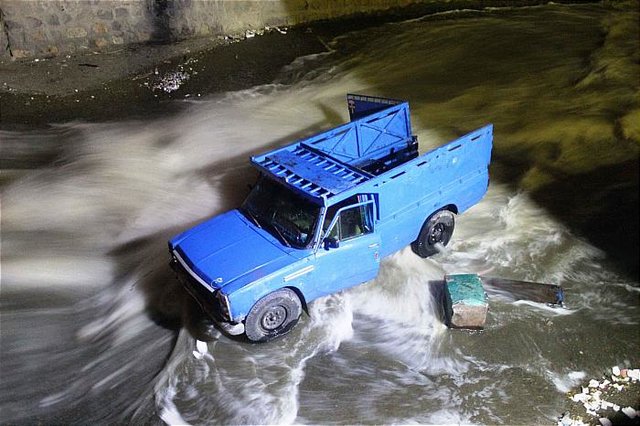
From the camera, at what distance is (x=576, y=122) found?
12.3 meters


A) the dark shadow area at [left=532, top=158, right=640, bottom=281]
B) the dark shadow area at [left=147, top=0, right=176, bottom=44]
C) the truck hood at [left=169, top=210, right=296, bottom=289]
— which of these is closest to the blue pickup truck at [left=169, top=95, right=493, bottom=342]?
the truck hood at [left=169, top=210, right=296, bottom=289]

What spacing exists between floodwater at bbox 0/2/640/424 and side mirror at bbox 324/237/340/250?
3.84 feet

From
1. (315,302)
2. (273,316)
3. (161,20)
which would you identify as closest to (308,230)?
(273,316)

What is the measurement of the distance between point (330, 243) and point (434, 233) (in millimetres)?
2033

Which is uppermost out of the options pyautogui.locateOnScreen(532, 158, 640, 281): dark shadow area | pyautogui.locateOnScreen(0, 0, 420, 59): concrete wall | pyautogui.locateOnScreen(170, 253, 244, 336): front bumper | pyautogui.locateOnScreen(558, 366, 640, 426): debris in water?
pyautogui.locateOnScreen(0, 0, 420, 59): concrete wall

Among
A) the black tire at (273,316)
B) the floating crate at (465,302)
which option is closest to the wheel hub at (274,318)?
the black tire at (273,316)

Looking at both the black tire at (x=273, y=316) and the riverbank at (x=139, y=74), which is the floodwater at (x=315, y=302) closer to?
the black tire at (x=273, y=316)

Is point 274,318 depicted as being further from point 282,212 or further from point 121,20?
point 121,20

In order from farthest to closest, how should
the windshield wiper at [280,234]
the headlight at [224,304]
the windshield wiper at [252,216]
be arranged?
the windshield wiper at [252,216]
the windshield wiper at [280,234]
the headlight at [224,304]

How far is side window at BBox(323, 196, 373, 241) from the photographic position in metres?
7.18

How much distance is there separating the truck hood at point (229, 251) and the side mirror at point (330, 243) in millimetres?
449

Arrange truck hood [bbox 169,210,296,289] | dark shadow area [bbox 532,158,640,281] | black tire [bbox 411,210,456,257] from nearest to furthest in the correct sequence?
truck hood [bbox 169,210,296,289] < black tire [bbox 411,210,456,257] < dark shadow area [bbox 532,158,640,281]

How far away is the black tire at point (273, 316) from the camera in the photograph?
6918 mm

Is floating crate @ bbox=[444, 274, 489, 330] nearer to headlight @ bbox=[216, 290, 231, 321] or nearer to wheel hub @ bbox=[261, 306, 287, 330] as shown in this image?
wheel hub @ bbox=[261, 306, 287, 330]
